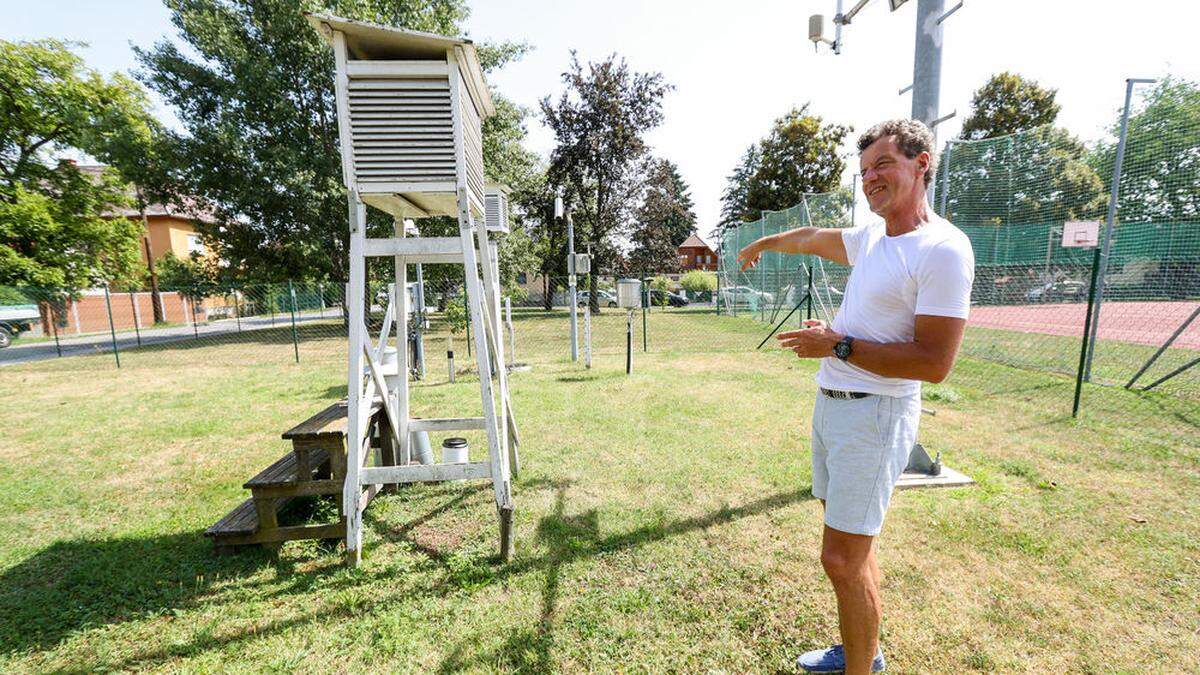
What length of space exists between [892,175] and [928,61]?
3342 mm

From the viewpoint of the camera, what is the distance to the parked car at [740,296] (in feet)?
63.1

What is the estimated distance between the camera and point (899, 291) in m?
1.61

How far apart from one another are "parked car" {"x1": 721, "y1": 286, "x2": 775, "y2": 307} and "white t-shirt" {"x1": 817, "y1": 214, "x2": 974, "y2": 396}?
1760cm

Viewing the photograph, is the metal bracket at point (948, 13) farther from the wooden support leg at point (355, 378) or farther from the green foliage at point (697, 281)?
the green foliage at point (697, 281)

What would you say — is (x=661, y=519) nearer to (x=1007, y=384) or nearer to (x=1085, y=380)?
(x=1007, y=384)

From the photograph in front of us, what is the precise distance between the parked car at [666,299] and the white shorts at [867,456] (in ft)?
75.3

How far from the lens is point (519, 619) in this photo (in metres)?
2.54

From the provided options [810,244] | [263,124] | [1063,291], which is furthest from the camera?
[263,124]

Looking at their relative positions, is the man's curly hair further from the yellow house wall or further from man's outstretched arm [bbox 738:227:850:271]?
the yellow house wall

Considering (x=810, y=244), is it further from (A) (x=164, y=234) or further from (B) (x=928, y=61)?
(A) (x=164, y=234)

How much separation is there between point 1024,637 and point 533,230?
95.8 ft

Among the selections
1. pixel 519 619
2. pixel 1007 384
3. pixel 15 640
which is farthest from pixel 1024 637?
pixel 1007 384

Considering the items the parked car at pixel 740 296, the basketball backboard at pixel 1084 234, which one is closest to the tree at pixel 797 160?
the parked car at pixel 740 296

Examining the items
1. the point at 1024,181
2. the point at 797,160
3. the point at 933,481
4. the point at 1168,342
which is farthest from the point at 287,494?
the point at 797,160
